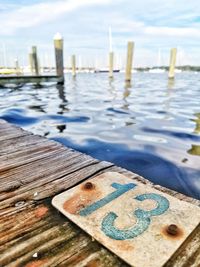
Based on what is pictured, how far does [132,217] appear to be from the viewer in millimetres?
1424

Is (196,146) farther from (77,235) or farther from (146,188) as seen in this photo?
(77,235)

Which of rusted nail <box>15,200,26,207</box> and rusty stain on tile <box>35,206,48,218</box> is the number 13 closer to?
rusty stain on tile <box>35,206,48,218</box>

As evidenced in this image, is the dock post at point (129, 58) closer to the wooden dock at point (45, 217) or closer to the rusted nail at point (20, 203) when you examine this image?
the wooden dock at point (45, 217)

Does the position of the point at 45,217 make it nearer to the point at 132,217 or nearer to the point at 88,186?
the point at 88,186

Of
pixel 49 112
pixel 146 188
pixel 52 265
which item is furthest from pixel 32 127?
pixel 52 265

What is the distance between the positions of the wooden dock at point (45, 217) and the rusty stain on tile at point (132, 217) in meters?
0.05

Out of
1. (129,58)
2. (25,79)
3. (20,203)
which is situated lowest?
(25,79)

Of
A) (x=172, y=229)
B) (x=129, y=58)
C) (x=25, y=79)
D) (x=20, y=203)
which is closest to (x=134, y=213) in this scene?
(x=172, y=229)

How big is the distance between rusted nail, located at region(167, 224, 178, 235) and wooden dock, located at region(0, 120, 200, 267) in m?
0.07

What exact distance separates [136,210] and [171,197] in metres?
0.30

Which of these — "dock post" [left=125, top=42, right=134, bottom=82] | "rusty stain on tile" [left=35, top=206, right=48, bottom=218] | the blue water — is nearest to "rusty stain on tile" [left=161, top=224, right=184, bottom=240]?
"rusty stain on tile" [left=35, top=206, right=48, bottom=218]

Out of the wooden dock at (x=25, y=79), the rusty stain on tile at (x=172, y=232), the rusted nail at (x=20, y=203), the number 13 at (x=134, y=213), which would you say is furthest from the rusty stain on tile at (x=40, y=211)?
the wooden dock at (x=25, y=79)

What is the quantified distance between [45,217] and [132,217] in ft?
1.75

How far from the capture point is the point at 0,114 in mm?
6441
